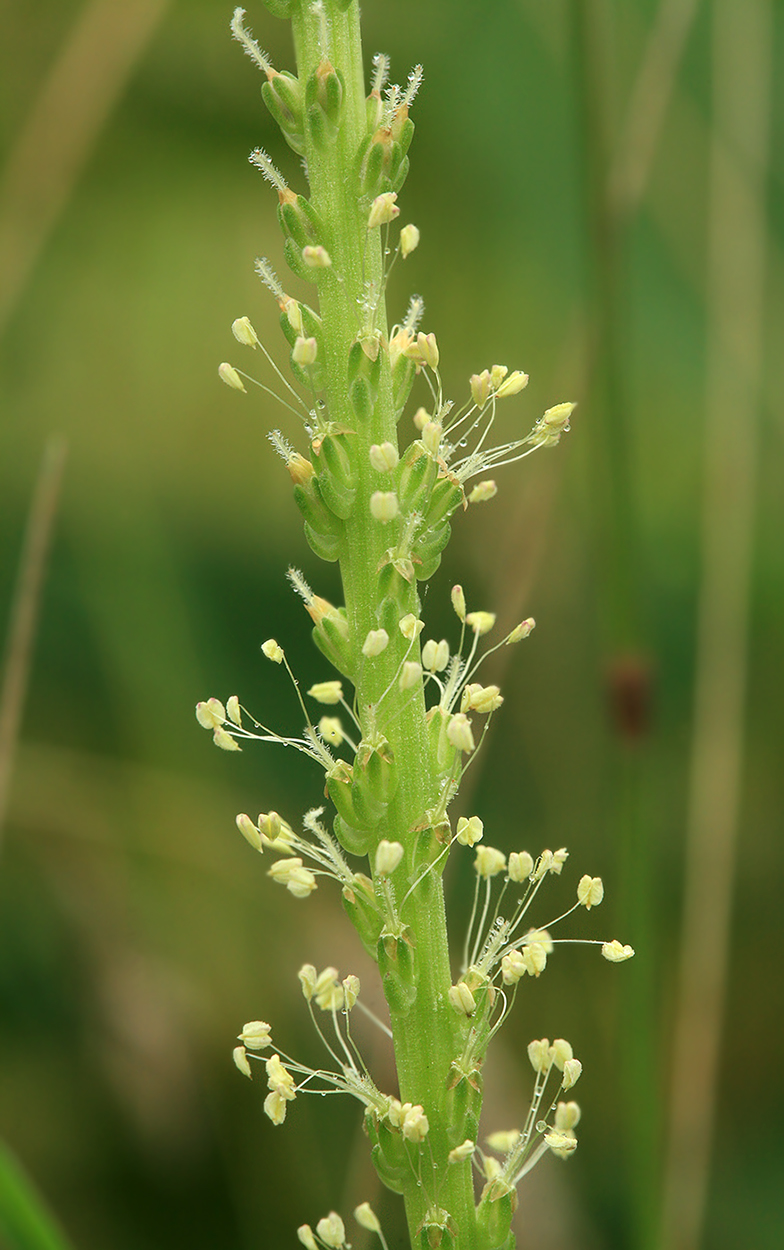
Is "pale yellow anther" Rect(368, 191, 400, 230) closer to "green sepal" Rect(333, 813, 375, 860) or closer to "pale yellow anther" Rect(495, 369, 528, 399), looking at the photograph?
"pale yellow anther" Rect(495, 369, 528, 399)

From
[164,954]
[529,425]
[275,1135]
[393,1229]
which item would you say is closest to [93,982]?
[164,954]

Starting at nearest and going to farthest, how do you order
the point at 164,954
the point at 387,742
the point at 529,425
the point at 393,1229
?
the point at 387,742 < the point at 393,1229 < the point at 164,954 < the point at 529,425

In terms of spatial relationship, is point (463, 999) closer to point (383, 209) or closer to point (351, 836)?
point (351, 836)

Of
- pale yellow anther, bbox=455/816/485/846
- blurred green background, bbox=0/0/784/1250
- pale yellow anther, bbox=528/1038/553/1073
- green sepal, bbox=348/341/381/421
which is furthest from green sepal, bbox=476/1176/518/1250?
blurred green background, bbox=0/0/784/1250

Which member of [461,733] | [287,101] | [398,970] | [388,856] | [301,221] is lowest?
[398,970]

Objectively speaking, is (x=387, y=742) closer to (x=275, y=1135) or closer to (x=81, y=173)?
(x=275, y=1135)

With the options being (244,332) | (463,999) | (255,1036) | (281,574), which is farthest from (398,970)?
(281,574)
